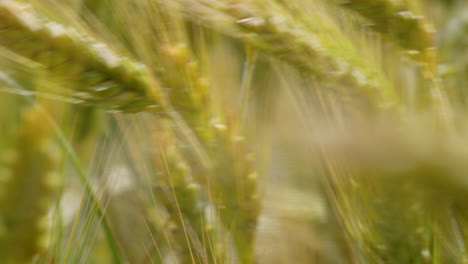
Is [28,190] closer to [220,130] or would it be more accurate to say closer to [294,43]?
[220,130]

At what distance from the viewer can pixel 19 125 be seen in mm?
349

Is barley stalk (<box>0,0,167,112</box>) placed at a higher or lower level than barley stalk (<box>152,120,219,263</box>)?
higher

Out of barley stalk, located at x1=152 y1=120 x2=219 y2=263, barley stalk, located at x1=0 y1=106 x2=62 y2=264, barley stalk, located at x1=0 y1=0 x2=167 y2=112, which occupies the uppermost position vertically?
barley stalk, located at x1=0 y1=0 x2=167 y2=112

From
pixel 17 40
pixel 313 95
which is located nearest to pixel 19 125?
pixel 17 40

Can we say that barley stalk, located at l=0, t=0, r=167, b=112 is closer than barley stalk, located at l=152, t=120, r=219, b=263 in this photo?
Yes

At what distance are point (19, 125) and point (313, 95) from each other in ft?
0.94

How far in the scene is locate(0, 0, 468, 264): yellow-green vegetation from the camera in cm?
35

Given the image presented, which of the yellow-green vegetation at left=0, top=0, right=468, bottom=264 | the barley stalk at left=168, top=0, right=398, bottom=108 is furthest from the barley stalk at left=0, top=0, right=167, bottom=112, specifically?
the barley stalk at left=168, top=0, right=398, bottom=108

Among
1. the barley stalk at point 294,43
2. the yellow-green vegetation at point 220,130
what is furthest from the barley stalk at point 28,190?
the barley stalk at point 294,43

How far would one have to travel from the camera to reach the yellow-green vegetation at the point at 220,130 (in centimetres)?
35

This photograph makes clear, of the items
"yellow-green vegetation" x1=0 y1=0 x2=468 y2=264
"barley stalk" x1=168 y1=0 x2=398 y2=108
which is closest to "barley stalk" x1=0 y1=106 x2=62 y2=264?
"yellow-green vegetation" x1=0 y1=0 x2=468 y2=264

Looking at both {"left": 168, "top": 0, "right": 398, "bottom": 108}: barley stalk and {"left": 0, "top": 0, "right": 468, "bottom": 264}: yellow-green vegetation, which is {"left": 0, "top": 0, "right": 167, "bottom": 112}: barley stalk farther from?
{"left": 168, "top": 0, "right": 398, "bottom": 108}: barley stalk

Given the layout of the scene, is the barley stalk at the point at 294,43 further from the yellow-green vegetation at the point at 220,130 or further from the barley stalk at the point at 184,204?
the barley stalk at the point at 184,204

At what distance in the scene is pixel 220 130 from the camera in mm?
406
